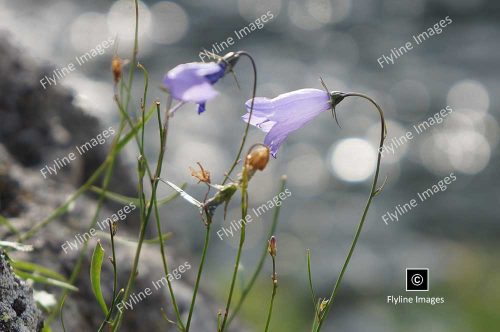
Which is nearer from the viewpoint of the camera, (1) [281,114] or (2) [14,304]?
(2) [14,304]

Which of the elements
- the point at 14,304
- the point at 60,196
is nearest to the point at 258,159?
the point at 14,304

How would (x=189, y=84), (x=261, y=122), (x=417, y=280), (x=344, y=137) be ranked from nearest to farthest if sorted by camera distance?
(x=189, y=84) < (x=261, y=122) < (x=417, y=280) < (x=344, y=137)

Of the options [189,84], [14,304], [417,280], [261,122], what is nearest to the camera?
[189,84]

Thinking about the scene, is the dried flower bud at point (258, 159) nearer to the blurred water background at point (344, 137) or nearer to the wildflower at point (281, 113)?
the wildflower at point (281, 113)

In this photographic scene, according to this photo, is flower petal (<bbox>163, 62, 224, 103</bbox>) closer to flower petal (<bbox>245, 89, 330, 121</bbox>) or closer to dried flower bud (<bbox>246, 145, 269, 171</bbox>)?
dried flower bud (<bbox>246, 145, 269, 171</bbox>)

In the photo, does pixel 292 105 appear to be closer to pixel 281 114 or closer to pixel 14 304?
pixel 281 114

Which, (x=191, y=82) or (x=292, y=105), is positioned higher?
(x=191, y=82)

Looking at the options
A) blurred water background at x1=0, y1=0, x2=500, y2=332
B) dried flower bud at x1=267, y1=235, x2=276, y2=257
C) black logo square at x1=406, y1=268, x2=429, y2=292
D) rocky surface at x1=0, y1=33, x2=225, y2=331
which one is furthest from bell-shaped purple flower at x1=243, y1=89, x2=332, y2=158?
black logo square at x1=406, y1=268, x2=429, y2=292

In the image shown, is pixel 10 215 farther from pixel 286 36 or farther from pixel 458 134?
pixel 286 36
